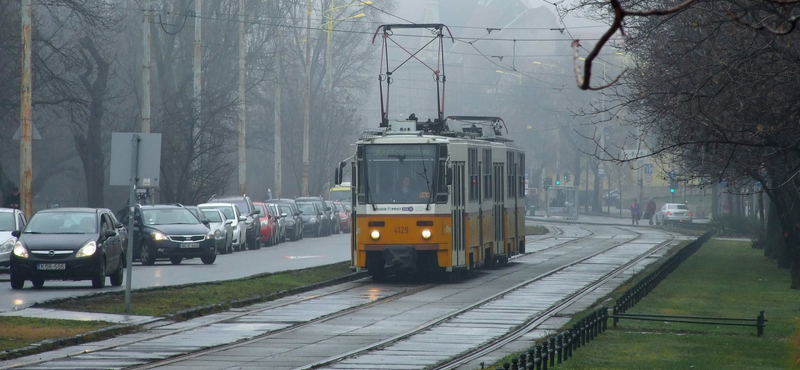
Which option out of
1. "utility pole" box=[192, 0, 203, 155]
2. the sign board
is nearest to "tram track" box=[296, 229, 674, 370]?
the sign board

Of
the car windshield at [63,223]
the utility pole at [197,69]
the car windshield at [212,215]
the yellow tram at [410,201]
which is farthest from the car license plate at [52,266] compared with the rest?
the utility pole at [197,69]

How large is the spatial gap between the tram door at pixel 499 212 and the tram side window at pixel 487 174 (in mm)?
663

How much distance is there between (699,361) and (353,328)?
16.9ft

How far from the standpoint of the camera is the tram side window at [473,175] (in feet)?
85.8

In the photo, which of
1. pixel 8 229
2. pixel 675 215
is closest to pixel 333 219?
pixel 675 215

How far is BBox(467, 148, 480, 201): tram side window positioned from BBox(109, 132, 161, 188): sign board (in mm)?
9975

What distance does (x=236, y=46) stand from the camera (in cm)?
5941

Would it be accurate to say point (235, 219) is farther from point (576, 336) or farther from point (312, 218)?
point (576, 336)

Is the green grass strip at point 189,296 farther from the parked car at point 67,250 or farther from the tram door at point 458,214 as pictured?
the tram door at point 458,214

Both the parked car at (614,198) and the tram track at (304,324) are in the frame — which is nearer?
the tram track at (304,324)

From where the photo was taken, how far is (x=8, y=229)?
26.3 m

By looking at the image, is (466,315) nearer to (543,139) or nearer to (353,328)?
(353,328)

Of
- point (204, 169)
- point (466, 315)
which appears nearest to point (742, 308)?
point (466, 315)

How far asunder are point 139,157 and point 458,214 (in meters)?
9.38
